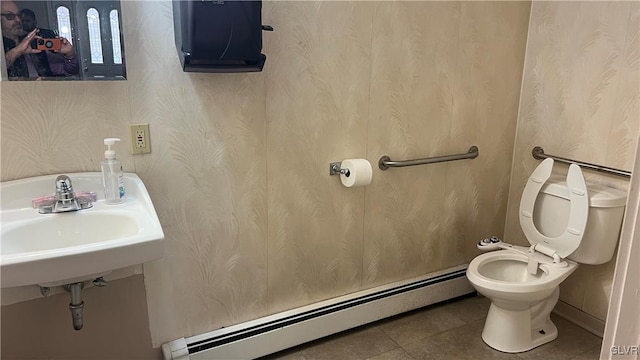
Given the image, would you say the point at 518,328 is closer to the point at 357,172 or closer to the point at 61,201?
the point at 357,172

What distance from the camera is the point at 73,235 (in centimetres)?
152

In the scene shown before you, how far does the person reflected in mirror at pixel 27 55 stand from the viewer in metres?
1.45

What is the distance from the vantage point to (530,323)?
225 cm

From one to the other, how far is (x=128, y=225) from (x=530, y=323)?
1.86m

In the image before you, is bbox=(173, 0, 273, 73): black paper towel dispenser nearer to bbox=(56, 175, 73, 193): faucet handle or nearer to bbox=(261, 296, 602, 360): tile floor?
bbox=(56, 175, 73, 193): faucet handle

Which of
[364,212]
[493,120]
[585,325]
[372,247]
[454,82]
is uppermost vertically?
[454,82]

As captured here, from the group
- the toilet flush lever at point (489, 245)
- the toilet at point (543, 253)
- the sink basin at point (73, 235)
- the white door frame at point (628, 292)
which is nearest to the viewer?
the white door frame at point (628, 292)

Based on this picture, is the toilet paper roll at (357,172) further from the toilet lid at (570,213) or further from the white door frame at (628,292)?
the white door frame at (628,292)

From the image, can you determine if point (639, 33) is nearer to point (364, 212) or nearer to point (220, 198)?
point (364, 212)

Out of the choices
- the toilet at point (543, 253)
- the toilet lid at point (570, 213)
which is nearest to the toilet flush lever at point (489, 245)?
the toilet at point (543, 253)

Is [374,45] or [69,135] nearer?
[69,135]

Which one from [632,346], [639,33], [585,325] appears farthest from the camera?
[585,325]

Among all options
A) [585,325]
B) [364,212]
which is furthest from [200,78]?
[585,325]

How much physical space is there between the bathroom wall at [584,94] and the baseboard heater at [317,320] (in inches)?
26.9
